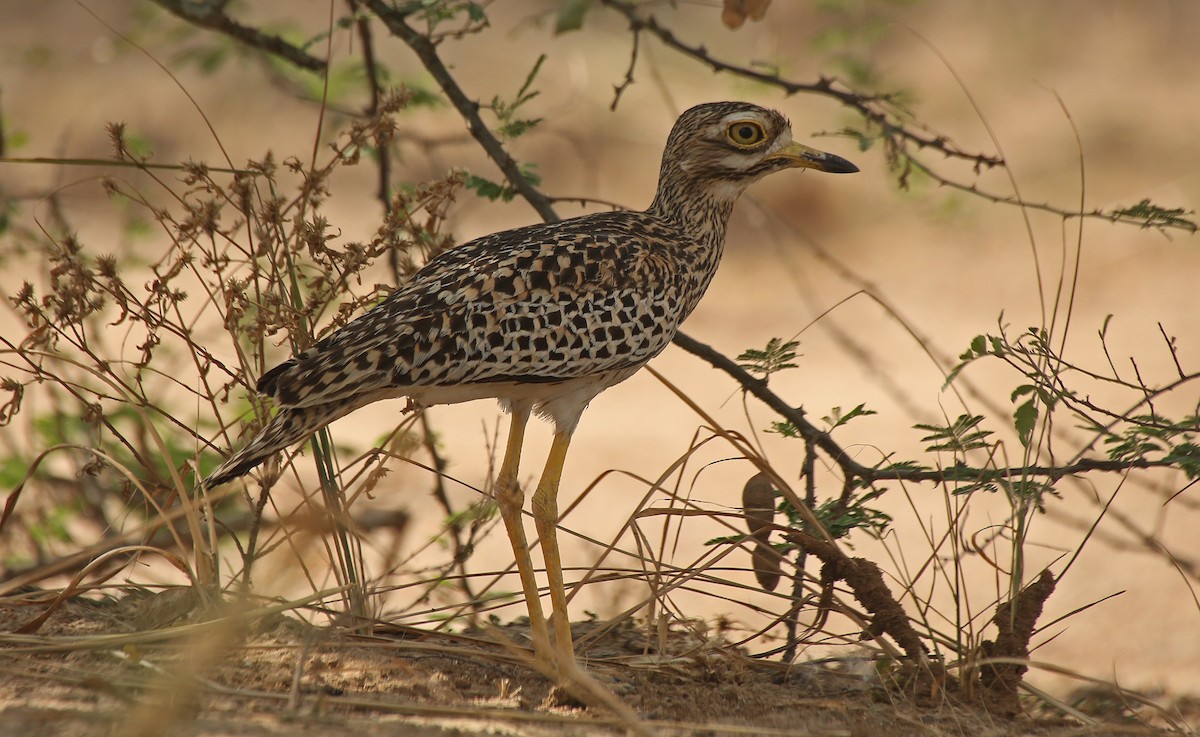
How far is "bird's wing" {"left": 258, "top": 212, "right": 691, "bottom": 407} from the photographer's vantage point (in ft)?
11.1

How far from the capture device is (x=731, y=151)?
4375 mm

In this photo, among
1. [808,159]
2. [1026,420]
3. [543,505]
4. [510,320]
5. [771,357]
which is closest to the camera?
[1026,420]

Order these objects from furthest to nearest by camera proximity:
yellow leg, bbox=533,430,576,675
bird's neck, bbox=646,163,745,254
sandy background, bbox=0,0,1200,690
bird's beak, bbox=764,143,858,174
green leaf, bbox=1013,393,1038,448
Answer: sandy background, bbox=0,0,1200,690 < bird's neck, bbox=646,163,745,254 < bird's beak, bbox=764,143,858,174 < yellow leg, bbox=533,430,576,675 < green leaf, bbox=1013,393,1038,448

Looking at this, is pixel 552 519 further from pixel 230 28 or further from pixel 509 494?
pixel 230 28

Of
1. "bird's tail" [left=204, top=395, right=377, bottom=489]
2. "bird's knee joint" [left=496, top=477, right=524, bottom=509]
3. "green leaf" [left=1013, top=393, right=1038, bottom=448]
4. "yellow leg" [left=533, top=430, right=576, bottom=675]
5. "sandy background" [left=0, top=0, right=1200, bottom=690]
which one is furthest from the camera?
"sandy background" [left=0, top=0, right=1200, bottom=690]

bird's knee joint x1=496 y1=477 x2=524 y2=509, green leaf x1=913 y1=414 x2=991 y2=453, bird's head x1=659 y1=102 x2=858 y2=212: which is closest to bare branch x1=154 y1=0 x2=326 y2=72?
bird's head x1=659 y1=102 x2=858 y2=212

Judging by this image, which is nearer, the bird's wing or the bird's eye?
the bird's wing

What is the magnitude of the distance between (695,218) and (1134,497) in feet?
17.3

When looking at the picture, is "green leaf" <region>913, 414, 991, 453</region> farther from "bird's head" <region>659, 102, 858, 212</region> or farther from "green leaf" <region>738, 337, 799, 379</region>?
"bird's head" <region>659, 102, 858, 212</region>

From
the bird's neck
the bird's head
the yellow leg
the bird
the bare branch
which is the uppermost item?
the bare branch

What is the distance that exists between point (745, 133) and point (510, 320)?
1.28m

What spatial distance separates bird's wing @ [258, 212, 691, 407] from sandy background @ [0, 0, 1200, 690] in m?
2.65

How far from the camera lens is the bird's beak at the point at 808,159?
4.26m

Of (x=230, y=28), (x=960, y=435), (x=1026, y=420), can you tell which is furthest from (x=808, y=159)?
(x=230, y=28)
